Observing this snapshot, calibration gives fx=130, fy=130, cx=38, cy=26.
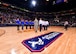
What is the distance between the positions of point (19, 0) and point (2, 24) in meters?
6.05

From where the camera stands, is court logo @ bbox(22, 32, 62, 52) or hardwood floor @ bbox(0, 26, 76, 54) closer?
hardwood floor @ bbox(0, 26, 76, 54)

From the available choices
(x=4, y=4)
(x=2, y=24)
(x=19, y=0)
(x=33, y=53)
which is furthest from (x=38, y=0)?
(x=33, y=53)

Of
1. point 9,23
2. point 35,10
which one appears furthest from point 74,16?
point 9,23

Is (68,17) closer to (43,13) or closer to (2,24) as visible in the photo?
(43,13)

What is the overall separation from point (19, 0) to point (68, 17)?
1366 cm

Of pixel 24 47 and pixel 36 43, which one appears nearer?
pixel 24 47

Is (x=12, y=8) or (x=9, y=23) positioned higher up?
(x=12, y=8)

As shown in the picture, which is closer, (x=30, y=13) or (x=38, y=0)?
(x=38, y=0)

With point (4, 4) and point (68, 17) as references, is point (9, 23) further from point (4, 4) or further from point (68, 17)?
point (68, 17)

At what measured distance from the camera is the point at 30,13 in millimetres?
32312

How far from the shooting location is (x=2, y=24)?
18750mm

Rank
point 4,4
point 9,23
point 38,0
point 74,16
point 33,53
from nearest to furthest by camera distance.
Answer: point 33,53, point 9,23, point 4,4, point 38,0, point 74,16

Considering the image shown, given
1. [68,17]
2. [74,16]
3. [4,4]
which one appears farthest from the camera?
[68,17]

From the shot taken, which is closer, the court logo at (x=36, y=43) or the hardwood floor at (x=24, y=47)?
the hardwood floor at (x=24, y=47)
